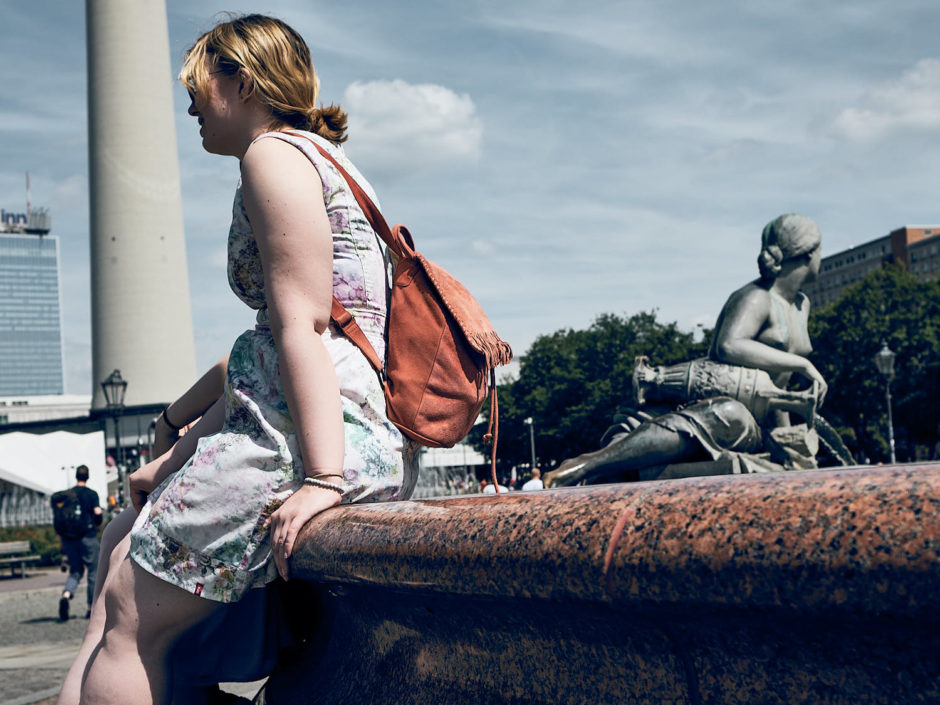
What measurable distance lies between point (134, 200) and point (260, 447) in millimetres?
53133

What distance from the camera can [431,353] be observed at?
6.88ft

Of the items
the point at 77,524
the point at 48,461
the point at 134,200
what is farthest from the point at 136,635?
the point at 134,200

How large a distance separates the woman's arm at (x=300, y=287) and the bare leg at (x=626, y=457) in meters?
5.87

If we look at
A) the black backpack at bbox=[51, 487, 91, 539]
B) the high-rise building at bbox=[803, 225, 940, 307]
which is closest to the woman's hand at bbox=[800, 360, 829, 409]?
the black backpack at bbox=[51, 487, 91, 539]

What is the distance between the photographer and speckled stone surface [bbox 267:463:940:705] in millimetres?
1010

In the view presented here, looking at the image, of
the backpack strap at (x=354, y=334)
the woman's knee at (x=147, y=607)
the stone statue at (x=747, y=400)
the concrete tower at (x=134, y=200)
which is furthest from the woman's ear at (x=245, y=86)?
the concrete tower at (x=134, y=200)

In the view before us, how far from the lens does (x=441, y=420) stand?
6.88ft

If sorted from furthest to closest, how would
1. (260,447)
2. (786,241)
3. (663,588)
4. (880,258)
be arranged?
1. (880,258)
2. (786,241)
3. (260,447)
4. (663,588)

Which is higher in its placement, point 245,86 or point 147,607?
point 245,86

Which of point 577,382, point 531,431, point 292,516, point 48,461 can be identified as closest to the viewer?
point 292,516

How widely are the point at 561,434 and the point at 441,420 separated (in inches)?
2469

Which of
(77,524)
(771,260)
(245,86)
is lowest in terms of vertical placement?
(77,524)

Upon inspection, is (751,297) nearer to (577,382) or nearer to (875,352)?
(875,352)

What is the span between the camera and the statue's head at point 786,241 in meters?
7.80
